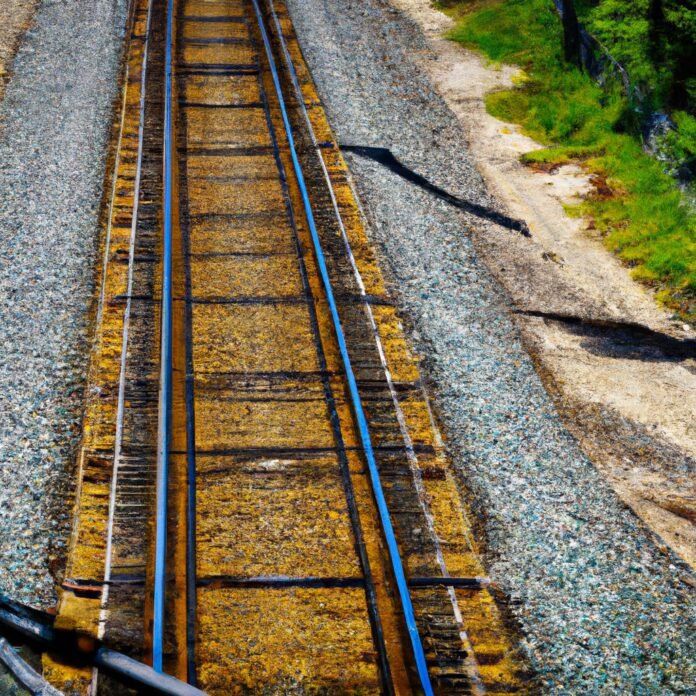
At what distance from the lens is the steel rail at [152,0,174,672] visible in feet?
21.7

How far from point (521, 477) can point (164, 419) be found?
3.34 meters

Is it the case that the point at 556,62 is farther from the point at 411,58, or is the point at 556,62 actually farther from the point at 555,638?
the point at 555,638

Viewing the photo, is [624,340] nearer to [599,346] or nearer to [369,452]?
[599,346]

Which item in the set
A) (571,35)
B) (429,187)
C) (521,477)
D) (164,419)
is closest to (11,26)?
(429,187)

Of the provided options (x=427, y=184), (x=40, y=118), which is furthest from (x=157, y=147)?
(x=427, y=184)

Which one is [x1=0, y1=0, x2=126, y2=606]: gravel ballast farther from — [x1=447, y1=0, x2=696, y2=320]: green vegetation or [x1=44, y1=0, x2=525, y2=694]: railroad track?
[x1=447, y1=0, x2=696, y2=320]: green vegetation

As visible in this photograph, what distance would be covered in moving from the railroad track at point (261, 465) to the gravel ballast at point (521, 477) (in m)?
0.30

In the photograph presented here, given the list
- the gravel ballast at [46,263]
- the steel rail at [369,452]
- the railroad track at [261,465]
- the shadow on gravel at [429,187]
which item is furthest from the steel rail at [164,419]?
the shadow on gravel at [429,187]

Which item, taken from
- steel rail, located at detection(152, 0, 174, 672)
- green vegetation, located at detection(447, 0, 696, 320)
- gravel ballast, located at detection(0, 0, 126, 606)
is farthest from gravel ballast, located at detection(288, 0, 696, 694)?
gravel ballast, located at detection(0, 0, 126, 606)

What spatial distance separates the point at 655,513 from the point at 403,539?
7.61 ft

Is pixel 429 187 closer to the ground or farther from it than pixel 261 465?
farther from it

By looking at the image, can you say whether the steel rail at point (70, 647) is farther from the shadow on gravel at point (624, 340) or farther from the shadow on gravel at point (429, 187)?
the shadow on gravel at point (429, 187)

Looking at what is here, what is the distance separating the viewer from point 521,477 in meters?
8.16

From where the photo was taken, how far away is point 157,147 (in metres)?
13.8
